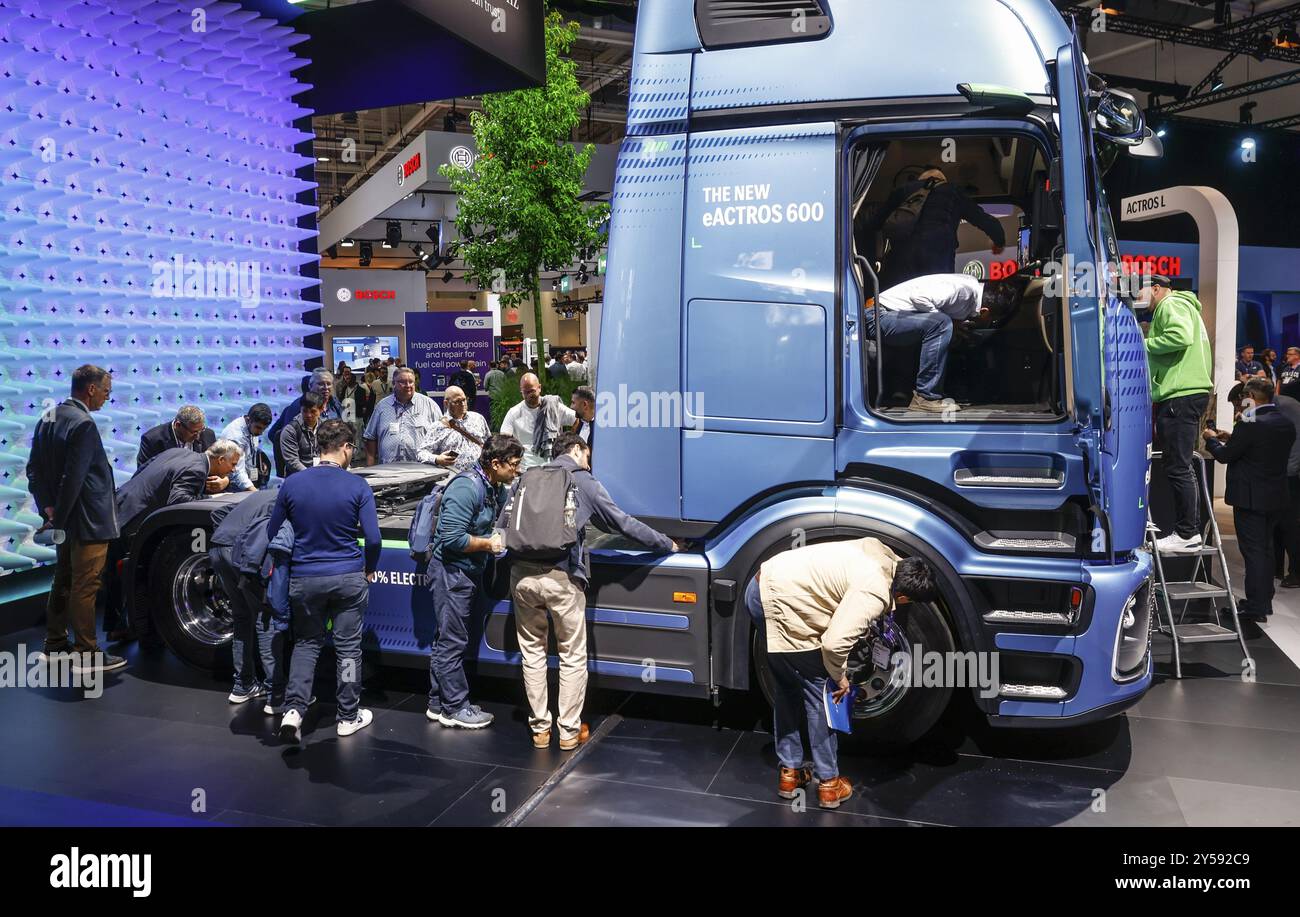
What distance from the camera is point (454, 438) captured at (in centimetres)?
795

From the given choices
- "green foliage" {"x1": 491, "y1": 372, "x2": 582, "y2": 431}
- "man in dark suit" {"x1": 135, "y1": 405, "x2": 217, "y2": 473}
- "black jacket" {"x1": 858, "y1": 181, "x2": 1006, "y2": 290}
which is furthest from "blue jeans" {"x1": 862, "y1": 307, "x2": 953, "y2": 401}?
"green foliage" {"x1": 491, "y1": 372, "x2": 582, "y2": 431}

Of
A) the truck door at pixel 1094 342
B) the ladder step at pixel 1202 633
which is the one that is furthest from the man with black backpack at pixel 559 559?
the ladder step at pixel 1202 633

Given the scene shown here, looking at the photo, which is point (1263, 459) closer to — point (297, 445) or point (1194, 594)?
point (1194, 594)

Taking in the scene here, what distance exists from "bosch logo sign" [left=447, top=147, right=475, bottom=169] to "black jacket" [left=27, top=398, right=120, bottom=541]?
36.2ft

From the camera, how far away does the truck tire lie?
4.32 metres

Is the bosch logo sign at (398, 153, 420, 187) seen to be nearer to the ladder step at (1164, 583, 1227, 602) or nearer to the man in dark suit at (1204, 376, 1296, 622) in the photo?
the man in dark suit at (1204, 376, 1296, 622)

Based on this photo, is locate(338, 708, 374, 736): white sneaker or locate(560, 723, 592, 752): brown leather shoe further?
locate(338, 708, 374, 736): white sneaker

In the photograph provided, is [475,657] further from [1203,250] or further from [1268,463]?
[1203,250]

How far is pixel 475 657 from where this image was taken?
17.2 feet

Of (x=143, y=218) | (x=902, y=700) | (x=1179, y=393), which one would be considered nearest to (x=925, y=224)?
(x=902, y=700)

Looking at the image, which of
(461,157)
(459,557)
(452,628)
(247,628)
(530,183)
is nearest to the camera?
(459,557)

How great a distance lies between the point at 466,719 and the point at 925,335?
10.6ft

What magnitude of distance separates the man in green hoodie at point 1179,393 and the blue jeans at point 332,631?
201 inches
